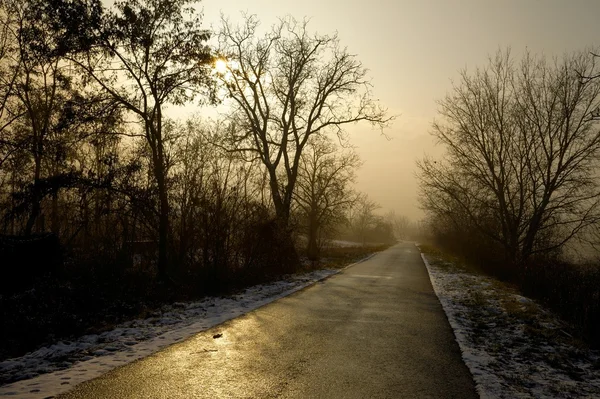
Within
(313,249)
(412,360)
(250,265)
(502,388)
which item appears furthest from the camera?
(313,249)

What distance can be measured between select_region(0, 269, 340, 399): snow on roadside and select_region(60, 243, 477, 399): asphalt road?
1.08ft

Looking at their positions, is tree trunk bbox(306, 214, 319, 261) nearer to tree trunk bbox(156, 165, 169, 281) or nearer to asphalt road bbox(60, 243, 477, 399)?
tree trunk bbox(156, 165, 169, 281)

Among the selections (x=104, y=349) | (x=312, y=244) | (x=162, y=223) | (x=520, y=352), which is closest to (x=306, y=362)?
(x=104, y=349)

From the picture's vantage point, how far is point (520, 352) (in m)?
6.90

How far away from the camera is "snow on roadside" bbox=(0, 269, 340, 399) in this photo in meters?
4.87

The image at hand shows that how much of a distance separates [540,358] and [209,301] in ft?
26.2

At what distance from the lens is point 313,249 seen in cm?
3114

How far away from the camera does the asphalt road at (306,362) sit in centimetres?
471

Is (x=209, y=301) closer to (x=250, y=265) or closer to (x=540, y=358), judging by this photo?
(x=250, y=265)

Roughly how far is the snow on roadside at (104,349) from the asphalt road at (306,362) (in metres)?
0.33

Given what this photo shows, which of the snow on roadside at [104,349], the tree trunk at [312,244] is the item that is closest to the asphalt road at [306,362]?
the snow on roadside at [104,349]

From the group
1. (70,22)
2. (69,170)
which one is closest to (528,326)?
(69,170)

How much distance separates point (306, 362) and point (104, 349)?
3.34 meters

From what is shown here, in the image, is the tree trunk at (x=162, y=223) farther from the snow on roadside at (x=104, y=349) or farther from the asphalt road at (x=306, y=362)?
the asphalt road at (x=306, y=362)
